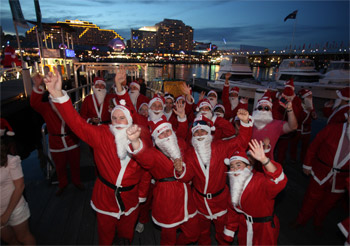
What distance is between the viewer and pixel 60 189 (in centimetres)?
369

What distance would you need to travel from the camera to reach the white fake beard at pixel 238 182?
2174 mm

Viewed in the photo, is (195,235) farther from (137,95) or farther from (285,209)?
(137,95)

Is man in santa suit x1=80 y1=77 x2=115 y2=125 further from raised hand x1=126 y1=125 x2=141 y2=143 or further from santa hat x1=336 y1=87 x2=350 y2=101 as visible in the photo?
santa hat x1=336 y1=87 x2=350 y2=101

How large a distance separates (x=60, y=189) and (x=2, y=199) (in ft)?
6.08

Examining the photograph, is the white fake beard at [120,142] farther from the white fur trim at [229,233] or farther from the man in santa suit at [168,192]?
the white fur trim at [229,233]

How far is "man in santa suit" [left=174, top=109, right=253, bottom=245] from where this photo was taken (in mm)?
2422

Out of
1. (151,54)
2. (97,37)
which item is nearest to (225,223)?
(151,54)

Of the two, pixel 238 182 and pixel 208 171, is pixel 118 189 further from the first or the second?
pixel 238 182

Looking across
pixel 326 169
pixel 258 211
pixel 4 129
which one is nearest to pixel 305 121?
pixel 326 169

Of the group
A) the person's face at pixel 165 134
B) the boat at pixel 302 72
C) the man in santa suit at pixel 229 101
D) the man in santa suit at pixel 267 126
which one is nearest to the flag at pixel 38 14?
the man in santa suit at pixel 229 101

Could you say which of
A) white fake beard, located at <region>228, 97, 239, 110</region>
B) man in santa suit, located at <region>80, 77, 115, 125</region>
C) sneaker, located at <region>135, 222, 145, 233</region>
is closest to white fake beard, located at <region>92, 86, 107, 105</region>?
man in santa suit, located at <region>80, 77, 115, 125</region>

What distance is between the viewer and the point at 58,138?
140 inches

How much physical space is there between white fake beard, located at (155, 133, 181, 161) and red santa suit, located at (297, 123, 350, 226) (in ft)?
7.22

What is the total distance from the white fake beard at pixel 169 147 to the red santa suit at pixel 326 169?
2201 millimetres
